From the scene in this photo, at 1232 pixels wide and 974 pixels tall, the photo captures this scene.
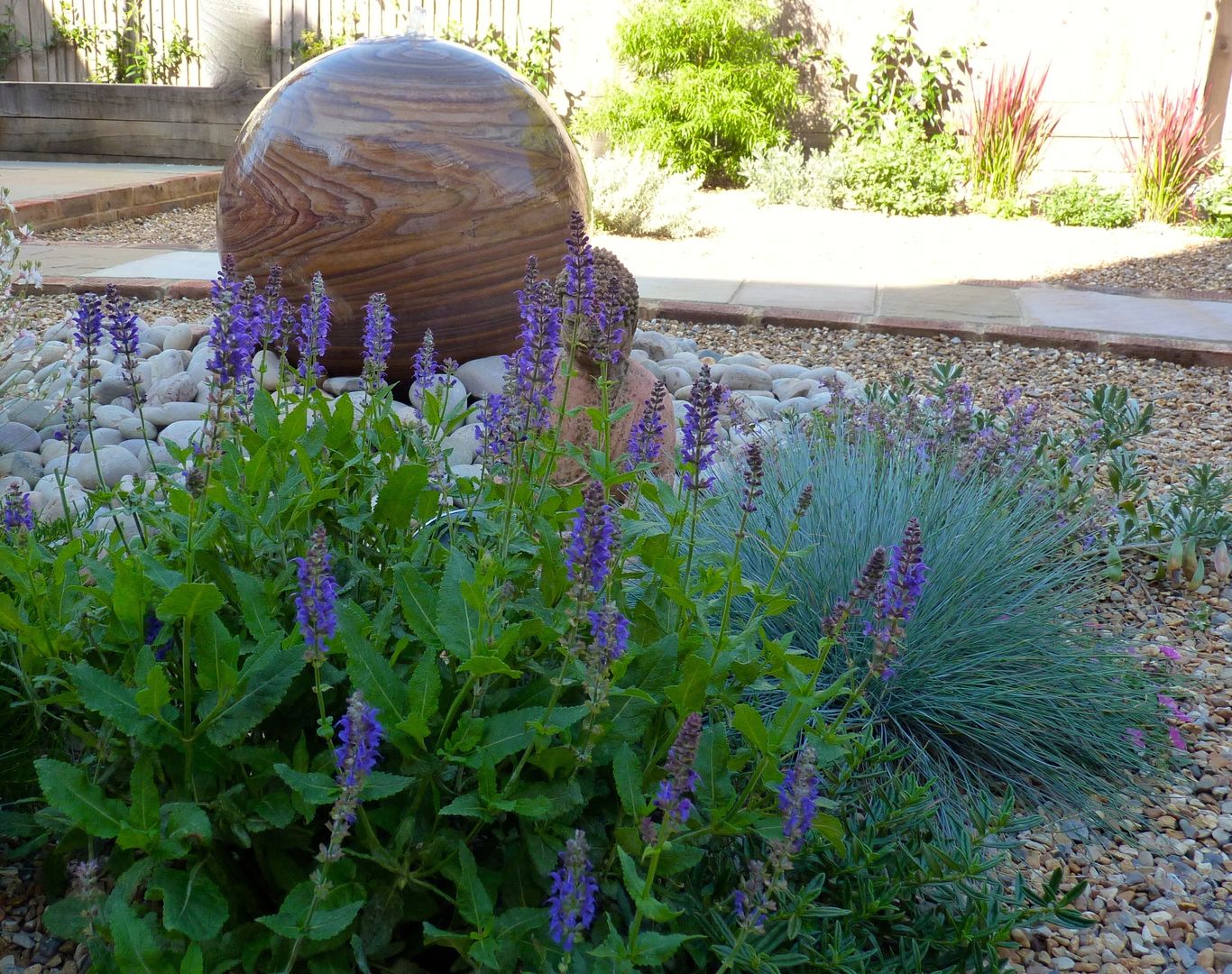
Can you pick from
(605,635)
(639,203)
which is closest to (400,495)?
(605,635)

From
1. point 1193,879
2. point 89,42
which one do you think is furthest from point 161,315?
point 89,42

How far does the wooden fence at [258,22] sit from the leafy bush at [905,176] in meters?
4.58

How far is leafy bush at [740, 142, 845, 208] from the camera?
1142 cm

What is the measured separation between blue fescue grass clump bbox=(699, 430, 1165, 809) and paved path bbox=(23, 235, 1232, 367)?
336cm

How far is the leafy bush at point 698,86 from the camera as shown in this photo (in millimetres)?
11945

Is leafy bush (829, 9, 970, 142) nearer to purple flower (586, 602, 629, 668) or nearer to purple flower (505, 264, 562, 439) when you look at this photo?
purple flower (505, 264, 562, 439)

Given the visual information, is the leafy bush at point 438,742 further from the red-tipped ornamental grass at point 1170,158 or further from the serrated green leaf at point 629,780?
the red-tipped ornamental grass at point 1170,158

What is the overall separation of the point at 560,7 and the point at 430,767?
44.4ft

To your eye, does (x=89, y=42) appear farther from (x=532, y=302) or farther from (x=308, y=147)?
(x=532, y=302)

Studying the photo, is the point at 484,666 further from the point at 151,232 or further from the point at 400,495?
the point at 151,232

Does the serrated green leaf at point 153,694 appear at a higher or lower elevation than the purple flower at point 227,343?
lower

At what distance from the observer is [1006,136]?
11.2 m

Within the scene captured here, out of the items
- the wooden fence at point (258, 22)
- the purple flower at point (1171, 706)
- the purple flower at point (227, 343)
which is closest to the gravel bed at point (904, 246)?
the wooden fence at point (258, 22)

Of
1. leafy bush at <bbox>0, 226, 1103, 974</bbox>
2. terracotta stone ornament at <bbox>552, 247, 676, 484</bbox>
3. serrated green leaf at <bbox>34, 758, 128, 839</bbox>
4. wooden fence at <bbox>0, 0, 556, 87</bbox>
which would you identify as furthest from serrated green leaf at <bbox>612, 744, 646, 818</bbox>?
wooden fence at <bbox>0, 0, 556, 87</bbox>
